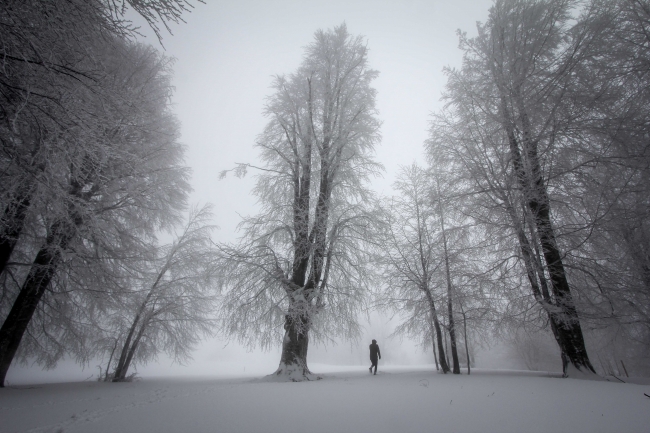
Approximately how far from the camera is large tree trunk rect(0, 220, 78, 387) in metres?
5.61

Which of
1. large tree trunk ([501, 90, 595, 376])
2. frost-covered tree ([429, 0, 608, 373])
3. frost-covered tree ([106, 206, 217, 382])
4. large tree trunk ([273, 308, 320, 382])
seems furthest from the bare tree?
frost-covered tree ([106, 206, 217, 382])

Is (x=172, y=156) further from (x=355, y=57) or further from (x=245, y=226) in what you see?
(x=355, y=57)

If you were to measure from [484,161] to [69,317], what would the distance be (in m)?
12.3

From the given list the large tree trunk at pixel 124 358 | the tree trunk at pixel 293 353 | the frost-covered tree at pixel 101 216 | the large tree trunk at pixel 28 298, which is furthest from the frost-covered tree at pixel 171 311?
the tree trunk at pixel 293 353

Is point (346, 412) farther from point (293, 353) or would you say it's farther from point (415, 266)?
point (415, 266)

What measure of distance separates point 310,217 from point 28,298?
23.1 feet

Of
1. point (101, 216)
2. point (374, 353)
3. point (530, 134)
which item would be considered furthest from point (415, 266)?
point (101, 216)

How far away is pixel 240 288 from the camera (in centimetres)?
664

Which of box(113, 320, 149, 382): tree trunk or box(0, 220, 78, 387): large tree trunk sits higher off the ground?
box(0, 220, 78, 387): large tree trunk

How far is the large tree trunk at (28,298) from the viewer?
5.61 meters

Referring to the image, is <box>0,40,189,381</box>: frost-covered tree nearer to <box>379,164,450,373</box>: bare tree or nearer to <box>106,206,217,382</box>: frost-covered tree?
<box>106,206,217,382</box>: frost-covered tree

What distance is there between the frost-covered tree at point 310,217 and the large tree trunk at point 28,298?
3.57m

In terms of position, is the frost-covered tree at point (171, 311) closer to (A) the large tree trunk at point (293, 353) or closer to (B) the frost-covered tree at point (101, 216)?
(B) the frost-covered tree at point (101, 216)

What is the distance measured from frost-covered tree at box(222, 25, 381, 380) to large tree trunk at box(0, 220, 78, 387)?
3.57 metres
